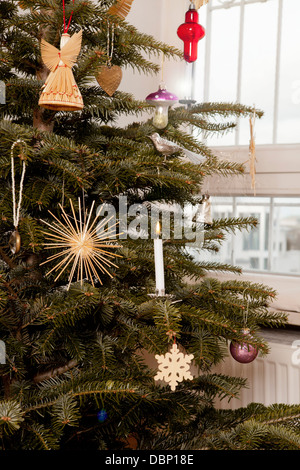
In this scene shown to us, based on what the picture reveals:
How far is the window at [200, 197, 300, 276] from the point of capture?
1.73 metres

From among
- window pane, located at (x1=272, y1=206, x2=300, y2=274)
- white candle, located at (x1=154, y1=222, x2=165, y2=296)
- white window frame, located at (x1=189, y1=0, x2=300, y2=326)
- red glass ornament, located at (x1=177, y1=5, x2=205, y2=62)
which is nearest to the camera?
white candle, located at (x1=154, y1=222, x2=165, y2=296)

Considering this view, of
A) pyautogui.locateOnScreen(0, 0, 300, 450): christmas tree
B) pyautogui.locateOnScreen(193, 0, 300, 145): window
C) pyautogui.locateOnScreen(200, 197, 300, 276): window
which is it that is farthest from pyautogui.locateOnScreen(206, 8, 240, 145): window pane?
pyautogui.locateOnScreen(0, 0, 300, 450): christmas tree

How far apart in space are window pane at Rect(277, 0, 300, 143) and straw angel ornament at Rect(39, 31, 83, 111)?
102cm

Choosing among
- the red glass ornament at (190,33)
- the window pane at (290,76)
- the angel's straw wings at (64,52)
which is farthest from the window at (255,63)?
the angel's straw wings at (64,52)

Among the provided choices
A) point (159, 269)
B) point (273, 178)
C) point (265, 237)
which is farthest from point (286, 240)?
point (159, 269)

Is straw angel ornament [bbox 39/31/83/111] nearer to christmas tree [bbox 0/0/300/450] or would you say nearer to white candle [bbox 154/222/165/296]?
christmas tree [bbox 0/0/300/450]

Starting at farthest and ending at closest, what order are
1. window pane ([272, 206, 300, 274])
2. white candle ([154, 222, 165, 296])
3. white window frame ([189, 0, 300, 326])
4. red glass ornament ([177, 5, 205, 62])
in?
window pane ([272, 206, 300, 274]) → white window frame ([189, 0, 300, 326]) → red glass ornament ([177, 5, 205, 62]) → white candle ([154, 222, 165, 296])

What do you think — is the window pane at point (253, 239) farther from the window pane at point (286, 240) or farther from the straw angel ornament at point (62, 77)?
the straw angel ornament at point (62, 77)

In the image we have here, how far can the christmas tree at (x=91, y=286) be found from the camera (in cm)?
79

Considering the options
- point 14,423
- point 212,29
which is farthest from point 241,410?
point 212,29

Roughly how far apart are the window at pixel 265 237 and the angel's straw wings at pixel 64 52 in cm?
105

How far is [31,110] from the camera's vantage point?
99 centimetres

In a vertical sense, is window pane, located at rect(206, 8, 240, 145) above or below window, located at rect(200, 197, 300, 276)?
above
